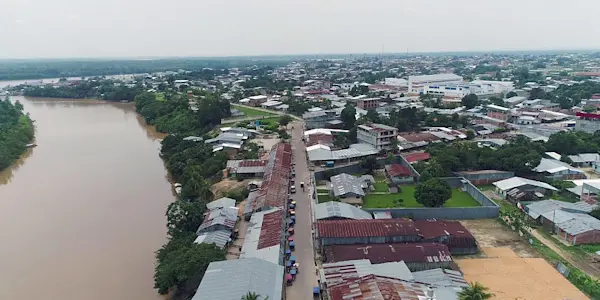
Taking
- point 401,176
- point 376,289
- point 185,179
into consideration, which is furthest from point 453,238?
point 185,179

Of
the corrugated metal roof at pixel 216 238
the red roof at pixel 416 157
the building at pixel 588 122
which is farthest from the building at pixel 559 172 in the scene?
the corrugated metal roof at pixel 216 238

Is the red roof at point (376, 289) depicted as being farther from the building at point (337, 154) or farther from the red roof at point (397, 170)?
the building at point (337, 154)

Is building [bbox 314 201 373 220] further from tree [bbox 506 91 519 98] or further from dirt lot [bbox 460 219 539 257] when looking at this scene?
tree [bbox 506 91 519 98]

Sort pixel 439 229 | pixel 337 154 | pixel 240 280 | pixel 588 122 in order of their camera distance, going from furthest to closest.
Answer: pixel 588 122
pixel 337 154
pixel 439 229
pixel 240 280

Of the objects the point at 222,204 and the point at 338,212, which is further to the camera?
the point at 222,204

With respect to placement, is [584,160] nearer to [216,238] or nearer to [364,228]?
[364,228]

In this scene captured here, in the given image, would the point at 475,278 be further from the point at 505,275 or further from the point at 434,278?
the point at 434,278

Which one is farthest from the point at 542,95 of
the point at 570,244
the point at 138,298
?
the point at 138,298
